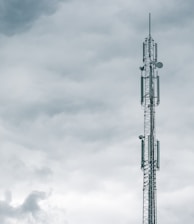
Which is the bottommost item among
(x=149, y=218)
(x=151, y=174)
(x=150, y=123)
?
(x=149, y=218)

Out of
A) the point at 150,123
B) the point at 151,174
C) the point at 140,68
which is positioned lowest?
the point at 151,174

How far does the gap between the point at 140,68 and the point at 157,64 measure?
2642 mm

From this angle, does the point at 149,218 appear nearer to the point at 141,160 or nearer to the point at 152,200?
the point at 152,200

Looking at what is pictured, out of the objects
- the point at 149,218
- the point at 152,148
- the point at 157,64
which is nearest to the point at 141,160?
the point at 152,148

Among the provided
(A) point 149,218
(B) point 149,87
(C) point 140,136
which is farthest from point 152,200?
(B) point 149,87

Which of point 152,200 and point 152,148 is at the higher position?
point 152,148

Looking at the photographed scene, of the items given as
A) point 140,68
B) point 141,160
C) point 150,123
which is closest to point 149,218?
point 141,160

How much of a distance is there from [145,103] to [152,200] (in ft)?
48.2

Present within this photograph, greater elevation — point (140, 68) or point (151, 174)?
point (140, 68)

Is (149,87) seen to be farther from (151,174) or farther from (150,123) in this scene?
(151,174)

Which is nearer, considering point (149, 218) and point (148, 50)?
point (149, 218)

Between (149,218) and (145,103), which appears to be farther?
(145,103)

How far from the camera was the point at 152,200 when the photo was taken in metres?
91.4

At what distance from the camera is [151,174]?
93062mm
